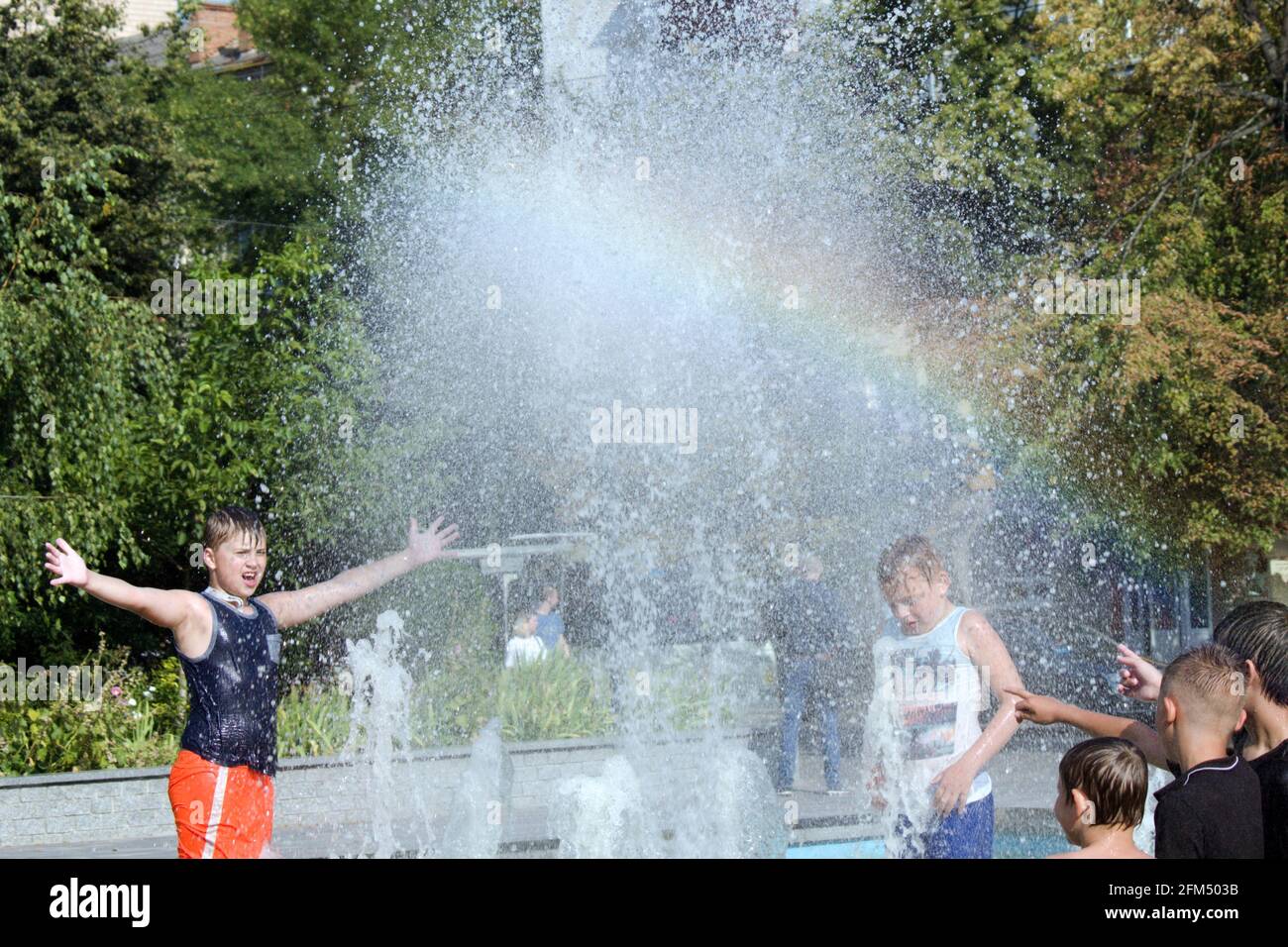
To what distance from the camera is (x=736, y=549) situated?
1251cm

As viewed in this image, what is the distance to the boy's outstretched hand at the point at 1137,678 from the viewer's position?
4105 millimetres

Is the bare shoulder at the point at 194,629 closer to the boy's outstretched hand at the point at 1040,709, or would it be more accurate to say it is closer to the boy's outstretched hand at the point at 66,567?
the boy's outstretched hand at the point at 66,567

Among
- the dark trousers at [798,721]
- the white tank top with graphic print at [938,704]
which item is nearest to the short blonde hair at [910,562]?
the white tank top with graphic print at [938,704]

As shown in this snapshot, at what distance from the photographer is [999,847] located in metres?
7.16

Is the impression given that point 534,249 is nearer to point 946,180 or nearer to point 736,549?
point 736,549

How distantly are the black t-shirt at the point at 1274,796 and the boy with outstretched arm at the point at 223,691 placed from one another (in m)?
2.79

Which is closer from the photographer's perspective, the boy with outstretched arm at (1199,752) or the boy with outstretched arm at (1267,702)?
the boy with outstretched arm at (1199,752)

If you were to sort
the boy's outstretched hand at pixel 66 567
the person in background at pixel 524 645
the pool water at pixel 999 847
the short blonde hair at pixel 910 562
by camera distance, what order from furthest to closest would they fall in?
the person in background at pixel 524 645
the pool water at pixel 999 847
the short blonde hair at pixel 910 562
the boy's outstretched hand at pixel 66 567

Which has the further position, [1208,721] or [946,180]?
[946,180]

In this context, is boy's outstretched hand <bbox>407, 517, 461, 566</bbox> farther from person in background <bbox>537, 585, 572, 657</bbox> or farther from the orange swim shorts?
person in background <bbox>537, 585, 572, 657</bbox>

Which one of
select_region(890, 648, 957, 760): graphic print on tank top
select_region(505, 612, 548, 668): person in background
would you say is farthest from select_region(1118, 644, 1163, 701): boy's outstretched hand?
select_region(505, 612, 548, 668): person in background
